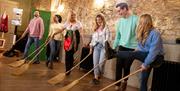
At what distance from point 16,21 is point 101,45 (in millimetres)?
6407

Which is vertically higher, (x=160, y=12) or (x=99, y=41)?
(x=160, y=12)

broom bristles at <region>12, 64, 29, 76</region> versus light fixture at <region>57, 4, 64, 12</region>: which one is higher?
light fixture at <region>57, 4, 64, 12</region>

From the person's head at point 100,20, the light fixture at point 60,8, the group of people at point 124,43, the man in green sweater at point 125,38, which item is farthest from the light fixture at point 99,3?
the man in green sweater at point 125,38

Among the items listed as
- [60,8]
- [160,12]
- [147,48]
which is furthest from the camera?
[60,8]

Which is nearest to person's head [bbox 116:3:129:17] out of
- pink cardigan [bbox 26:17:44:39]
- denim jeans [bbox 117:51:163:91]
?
denim jeans [bbox 117:51:163:91]

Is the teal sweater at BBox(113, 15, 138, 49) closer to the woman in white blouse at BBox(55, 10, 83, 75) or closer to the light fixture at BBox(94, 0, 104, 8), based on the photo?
the woman in white blouse at BBox(55, 10, 83, 75)

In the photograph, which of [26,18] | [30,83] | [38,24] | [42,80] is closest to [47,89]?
[30,83]

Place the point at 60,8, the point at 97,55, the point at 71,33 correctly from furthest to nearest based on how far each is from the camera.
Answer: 1. the point at 60,8
2. the point at 71,33
3. the point at 97,55

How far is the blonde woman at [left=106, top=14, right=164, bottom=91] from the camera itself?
12.9 ft

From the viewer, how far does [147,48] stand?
4230 mm

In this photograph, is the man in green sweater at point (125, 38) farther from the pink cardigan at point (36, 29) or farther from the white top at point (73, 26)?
the pink cardigan at point (36, 29)

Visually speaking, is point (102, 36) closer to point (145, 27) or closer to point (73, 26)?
point (73, 26)

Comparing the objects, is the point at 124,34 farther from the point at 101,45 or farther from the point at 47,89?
the point at 47,89

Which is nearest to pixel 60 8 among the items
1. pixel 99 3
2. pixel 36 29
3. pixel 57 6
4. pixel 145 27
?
pixel 57 6
